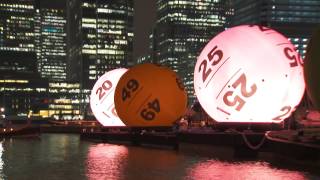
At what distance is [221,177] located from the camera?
601 inches

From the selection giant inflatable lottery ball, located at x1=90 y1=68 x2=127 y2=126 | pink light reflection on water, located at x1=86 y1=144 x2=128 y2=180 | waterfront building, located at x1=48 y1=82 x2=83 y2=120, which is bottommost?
waterfront building, located at x1=48 y1=82 x2=83 y2=120

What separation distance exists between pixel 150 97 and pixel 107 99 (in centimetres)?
736

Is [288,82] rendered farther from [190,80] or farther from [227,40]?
[190,80]

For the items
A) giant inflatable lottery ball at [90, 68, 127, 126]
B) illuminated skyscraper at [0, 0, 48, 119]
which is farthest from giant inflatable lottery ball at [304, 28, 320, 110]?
illuminated skyscraper at [0, 0, 48, 119]

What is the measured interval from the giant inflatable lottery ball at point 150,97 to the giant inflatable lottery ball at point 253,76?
615 centimetres

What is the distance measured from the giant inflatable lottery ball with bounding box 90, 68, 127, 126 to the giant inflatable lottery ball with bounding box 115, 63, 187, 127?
4.99 m

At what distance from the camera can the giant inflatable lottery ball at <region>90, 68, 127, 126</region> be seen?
35.2 m

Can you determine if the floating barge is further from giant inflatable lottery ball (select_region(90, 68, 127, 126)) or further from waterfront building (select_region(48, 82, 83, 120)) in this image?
waterfront building (select_region(48, 82, 83, 120))

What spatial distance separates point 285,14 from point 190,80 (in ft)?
162

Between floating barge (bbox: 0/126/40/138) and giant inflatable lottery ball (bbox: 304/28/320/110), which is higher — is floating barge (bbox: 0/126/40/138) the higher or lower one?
the lower one

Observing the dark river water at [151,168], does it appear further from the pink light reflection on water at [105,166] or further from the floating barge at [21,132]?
the floating barge at [21,132]

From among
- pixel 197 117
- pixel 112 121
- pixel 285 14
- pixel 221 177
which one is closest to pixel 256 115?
pixel 221 177

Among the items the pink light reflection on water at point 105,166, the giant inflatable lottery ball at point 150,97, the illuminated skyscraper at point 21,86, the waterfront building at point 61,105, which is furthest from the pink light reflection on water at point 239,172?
the waterfront building at point 61,105

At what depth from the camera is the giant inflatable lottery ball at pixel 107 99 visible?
3516 cm
